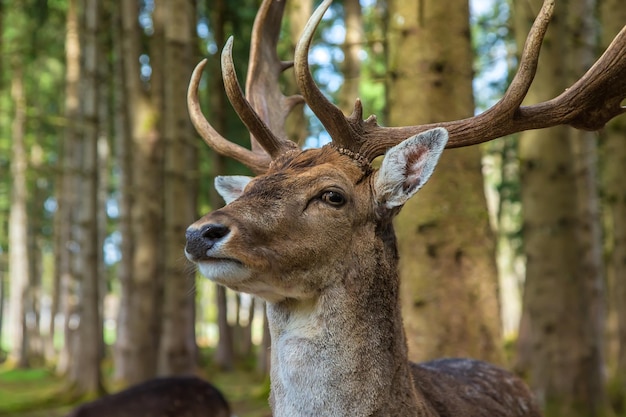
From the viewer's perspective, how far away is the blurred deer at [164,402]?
25.1ft

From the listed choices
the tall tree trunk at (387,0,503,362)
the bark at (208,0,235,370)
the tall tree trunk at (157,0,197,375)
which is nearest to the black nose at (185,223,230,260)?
the tall tree trunk at (387,0,503,362)

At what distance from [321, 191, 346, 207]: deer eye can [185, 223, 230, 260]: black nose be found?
0.58 m

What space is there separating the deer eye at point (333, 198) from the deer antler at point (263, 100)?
0.62 m

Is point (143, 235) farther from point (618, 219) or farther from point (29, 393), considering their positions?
point (29, 393)

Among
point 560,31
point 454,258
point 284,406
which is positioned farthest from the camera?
point 560,31

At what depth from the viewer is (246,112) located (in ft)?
13.6

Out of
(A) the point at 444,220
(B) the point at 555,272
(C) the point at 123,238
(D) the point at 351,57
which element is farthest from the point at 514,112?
(C) the point at 123,238

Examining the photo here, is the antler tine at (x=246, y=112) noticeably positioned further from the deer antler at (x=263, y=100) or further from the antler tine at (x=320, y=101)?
the antler tine at (x=320, y=101)

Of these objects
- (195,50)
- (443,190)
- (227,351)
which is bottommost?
(227,351)

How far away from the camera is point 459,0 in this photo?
6648 mm

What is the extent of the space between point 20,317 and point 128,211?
41.5ft

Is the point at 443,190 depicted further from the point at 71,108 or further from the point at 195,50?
the point at 71,108

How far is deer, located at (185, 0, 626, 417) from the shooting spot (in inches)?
138

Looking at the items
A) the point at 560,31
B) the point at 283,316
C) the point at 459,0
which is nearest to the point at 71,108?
the point at 560,31
